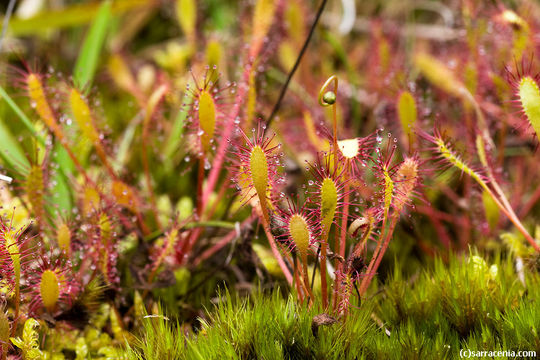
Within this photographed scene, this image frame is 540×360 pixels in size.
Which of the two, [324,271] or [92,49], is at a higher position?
[92,49]

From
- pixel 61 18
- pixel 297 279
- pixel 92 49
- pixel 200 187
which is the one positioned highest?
pixel 61 18

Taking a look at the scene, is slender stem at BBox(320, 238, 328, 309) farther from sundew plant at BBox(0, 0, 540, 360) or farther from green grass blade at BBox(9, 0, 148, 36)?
green grass blade at BBox(9, 0, 148, 36)

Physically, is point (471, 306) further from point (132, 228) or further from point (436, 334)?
point (132, 228)

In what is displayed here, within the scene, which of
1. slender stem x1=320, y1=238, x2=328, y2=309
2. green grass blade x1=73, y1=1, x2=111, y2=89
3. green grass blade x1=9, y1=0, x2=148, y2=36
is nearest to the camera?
slender stem x1=320, y1=238, x2=328, y2=309

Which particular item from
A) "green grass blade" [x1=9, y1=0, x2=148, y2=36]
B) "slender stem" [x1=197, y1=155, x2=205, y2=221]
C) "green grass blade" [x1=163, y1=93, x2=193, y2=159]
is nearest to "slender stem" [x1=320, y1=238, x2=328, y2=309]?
"slender stem" [x1=197, y1=155, x2=205, y2=221]

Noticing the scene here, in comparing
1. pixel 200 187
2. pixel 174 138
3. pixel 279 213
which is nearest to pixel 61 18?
pixel 174 138

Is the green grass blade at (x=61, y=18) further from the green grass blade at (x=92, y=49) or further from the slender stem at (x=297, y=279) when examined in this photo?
the slender stem at (x=297, y=279)

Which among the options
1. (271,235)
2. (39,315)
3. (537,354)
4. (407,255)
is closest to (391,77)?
(407,255)

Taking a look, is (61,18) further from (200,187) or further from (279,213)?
(279,213)

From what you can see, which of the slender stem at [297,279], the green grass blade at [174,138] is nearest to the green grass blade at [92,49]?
the green grass blade at [174,138]

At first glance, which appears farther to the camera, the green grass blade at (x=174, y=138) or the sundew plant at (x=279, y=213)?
the green grass blade at (x=174, y=138)
